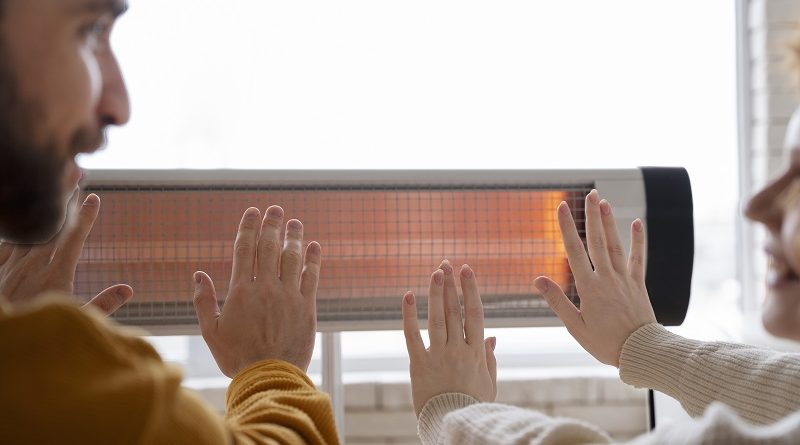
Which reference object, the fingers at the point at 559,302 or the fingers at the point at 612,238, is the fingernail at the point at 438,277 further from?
the fingers at the point at 612,238

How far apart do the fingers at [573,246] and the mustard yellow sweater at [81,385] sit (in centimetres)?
61

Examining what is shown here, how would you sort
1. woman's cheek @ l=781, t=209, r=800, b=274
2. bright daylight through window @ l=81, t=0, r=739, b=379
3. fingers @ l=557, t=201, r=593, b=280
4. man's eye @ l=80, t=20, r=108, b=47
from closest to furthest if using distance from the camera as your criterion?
man's eye @ l=80, t=20, r=108, b=47 < woman's cheek @ l=781, t=209, r=800, b=274 < fingers @ l=557, t=201, r=593, b=280 < bright daylight through window @ l=81, t=0, r=739, b=379

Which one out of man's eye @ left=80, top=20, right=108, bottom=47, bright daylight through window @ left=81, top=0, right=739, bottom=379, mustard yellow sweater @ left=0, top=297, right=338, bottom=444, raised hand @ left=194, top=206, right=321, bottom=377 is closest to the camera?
mustard yellow sweater @ left=0, top=297, right=338, bottom=444

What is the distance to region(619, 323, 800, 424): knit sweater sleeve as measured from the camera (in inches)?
39.1

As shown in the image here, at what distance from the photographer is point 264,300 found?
101cm

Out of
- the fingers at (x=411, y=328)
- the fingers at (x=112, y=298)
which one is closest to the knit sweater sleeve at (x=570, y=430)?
the fingers at (x=411, y=328)

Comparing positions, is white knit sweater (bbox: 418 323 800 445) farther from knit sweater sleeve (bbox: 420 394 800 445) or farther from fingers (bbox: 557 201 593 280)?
fingers (bbox: 557 201 593 280)

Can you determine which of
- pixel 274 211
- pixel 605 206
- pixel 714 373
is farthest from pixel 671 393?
pixel 274 211

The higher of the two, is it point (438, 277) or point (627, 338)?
point (438, 277)

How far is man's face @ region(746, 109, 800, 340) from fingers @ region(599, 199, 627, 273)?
0.75 ft

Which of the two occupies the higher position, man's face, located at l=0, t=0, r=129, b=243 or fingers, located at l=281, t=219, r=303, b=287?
man's face, located at l=0, t=0, r=129, b=243

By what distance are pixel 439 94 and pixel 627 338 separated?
1.52 m

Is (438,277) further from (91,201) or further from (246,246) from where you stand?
(91,201)

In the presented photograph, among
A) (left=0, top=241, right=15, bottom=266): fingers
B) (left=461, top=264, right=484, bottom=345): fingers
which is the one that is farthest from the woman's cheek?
(left=0, top=241, right=15, bottom=266): fingers
